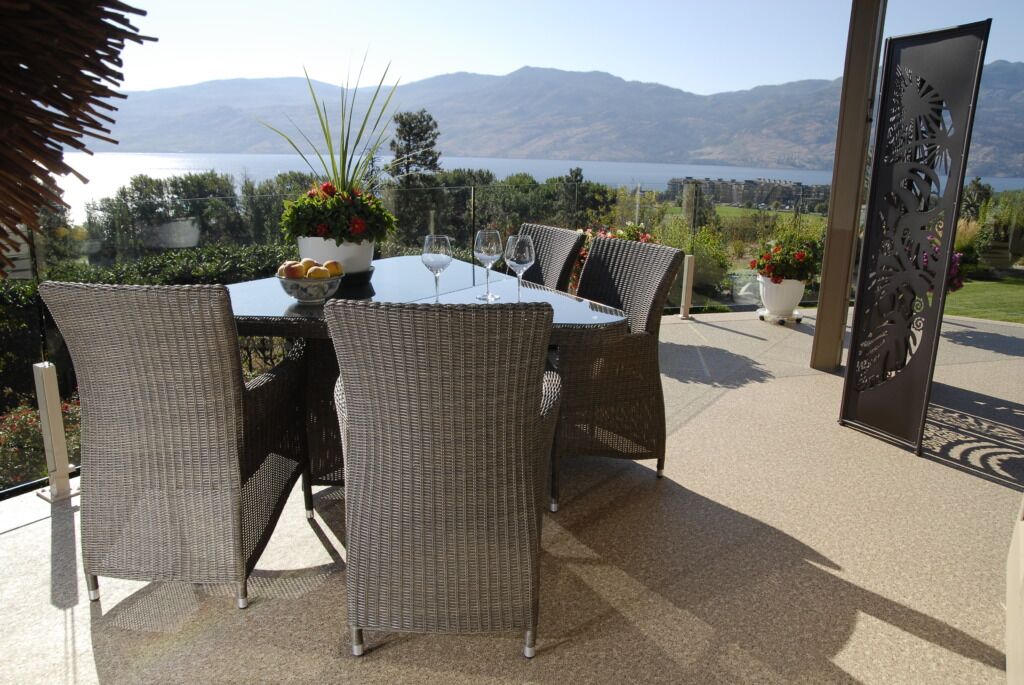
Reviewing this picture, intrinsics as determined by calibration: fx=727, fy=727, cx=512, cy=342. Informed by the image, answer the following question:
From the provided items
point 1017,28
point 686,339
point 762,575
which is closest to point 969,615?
point 762,575

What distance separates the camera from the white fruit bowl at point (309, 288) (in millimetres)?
2607

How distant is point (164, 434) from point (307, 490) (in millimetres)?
808

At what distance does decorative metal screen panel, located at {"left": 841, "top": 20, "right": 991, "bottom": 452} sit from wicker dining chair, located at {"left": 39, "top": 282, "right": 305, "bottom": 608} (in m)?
3.00

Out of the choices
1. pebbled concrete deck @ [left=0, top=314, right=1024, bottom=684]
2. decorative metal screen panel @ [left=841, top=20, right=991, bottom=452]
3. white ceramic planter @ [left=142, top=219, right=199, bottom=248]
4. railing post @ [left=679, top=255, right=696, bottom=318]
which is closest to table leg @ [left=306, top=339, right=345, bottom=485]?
pebbled concrete deck @ [left=0, top=314, right=1024, bottom=684]

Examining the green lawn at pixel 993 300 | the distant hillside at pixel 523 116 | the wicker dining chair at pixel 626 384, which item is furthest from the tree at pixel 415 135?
the wicker dining chair at pixel 626 384

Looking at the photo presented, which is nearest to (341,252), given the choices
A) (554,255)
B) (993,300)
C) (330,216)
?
(330,216)

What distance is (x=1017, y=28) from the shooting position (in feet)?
12.0

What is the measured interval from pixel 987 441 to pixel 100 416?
13.1 ft

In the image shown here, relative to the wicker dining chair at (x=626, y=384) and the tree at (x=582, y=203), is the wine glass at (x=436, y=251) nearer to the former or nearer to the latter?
the wicker dining chair at (x=626, y=384)

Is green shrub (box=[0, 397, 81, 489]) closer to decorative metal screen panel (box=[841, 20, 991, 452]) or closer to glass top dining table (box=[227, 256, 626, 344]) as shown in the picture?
glass top dining table (box=[227, 256, 626, 344])

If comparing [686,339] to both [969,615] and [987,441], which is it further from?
[969,615]

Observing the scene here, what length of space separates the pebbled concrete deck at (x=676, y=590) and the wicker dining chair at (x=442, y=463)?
8.5 inches

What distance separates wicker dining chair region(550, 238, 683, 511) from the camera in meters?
2.91

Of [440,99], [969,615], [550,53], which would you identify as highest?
[440,99]
